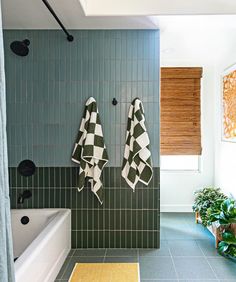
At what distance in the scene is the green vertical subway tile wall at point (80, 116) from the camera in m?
3.22

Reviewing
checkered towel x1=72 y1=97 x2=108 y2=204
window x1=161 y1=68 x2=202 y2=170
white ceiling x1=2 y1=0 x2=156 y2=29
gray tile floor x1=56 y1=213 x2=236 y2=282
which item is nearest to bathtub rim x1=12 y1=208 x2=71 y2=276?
checkered towel x1=72 y1=97 x2=108 y2=204

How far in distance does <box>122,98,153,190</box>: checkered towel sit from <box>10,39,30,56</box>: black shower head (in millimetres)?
1207

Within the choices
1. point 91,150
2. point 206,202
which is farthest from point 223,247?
point 91,150

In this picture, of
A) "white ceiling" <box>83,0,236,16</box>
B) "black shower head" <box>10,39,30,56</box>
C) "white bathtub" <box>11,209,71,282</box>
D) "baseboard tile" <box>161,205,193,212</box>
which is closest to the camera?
"white bathtub" <box>11,209,71,282</box>

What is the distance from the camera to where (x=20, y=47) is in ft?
9.93

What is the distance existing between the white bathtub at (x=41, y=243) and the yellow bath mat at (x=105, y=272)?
19 centimetres

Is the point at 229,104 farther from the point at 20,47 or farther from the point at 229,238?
the point at 20,47

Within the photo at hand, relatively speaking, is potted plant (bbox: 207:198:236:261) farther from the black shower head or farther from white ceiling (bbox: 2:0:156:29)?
the black shower head

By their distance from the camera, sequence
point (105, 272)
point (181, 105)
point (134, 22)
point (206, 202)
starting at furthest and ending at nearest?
point (181, 105) < point (206, 202) < point (134, 22) < point (105, 272)

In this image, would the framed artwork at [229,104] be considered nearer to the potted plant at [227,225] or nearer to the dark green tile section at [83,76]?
the potted plant at [227,225]

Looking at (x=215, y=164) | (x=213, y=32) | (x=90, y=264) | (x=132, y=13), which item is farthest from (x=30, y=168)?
(x=215, y=164)

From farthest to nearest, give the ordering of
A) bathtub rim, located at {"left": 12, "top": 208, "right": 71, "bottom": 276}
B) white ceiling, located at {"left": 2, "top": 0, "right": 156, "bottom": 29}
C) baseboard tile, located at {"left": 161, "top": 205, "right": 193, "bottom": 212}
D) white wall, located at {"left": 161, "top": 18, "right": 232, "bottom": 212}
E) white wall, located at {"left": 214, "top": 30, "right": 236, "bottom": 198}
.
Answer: baseboard tile, located at {"left": 161, "top": 205, "right": 193, "bottom": 212}, white wall, located at {"left": 161, "top": 18, "right": 232, "bottom": 212}, white wall, located at {"left": 214, "top": 30, "right": 236, "bottom": 198}, white ceiling, located at {"left": 2, "top": 0, "right": 156, "bottom": 29}, bathtub rim, located at {"left": 12, "top": 208, "right": 71, "bottom": 276}

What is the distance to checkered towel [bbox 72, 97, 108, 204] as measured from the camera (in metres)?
3.09

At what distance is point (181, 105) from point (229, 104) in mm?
878
